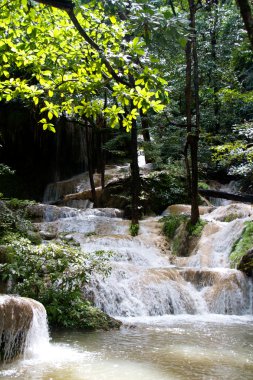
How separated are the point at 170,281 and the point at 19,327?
4974mm

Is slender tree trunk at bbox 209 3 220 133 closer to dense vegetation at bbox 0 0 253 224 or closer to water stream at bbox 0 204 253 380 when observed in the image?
dense vegetation at bbox 0 0 253 224

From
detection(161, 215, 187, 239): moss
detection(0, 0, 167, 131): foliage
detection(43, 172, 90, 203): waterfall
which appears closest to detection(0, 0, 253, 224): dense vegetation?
detection(0, 0, 167, 131): foliage

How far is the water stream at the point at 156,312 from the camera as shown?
16.6 feet

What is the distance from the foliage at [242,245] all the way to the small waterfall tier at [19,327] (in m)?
6.46

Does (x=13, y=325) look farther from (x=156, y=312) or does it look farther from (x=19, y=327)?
(x=156, y=312)

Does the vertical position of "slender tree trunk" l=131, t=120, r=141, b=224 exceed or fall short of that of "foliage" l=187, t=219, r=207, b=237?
it exceeds it

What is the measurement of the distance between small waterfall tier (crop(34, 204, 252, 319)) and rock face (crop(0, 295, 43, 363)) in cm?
299

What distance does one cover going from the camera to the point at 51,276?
7.31m

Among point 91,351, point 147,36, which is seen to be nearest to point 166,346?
point 91,351

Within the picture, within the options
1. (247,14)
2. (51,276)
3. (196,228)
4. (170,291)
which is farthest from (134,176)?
(247,14)

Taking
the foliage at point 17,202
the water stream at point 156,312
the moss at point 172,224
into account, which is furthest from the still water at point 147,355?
the moss at point 172,224

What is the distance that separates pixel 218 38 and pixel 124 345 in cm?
2043

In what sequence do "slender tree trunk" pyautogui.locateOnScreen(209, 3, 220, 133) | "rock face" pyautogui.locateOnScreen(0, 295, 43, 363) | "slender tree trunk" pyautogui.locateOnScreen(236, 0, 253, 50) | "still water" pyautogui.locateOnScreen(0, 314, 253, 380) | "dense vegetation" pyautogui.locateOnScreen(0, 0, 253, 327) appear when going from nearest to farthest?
"slender tree trunk" pyautogui.locateOnScreen(236, 0, 253, 50) < "dense vegetation" pyautogui.locateOnScreen(0, 0, 253, 327) < "still water" pyautogui.locateOnScreen(0, 314, 253, 380) < "rock face" pyautogui.locateOnScreen(0, 295, 43, 363) < "slender tree trunk" pyautogui.locateOnScreen(209, 3, 220, 133)

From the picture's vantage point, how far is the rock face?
506 centimetres
